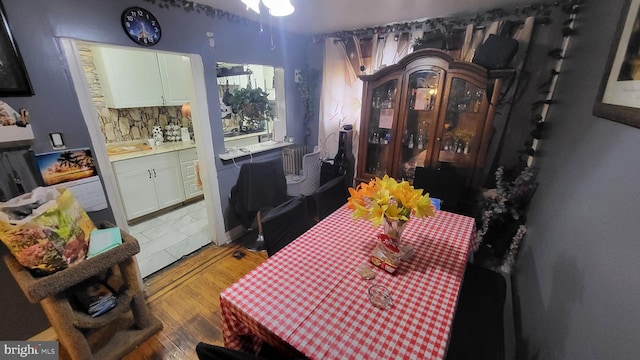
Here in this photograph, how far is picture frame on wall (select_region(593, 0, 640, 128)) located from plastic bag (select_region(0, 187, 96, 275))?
2.43 m

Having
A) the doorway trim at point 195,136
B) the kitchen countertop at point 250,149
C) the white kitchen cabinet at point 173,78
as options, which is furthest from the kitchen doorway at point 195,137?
the white kitchen cabinet at point 173,78

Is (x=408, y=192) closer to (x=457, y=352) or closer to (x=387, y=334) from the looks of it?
(x=387, y=334)

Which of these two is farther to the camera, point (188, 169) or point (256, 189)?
point (188, 169)

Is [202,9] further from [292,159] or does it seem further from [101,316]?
[101,316]

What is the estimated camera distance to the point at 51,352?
1.44m

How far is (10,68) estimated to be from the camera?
1.26m

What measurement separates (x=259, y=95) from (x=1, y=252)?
6.92 ft

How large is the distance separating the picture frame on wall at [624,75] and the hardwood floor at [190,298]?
7.55 feet

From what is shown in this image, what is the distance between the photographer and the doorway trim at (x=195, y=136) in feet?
4.84

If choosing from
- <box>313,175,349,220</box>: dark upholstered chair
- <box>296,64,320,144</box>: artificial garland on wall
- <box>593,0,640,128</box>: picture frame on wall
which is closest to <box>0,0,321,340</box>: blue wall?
<box>296,64,320,144</box>: artificial garland on wall

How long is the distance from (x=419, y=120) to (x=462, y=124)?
375 millimetres

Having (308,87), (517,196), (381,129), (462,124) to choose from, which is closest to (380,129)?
(381,129)

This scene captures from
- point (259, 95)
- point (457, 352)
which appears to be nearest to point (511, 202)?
point (457, 352)

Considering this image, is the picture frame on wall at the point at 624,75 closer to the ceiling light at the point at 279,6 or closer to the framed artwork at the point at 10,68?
the ceiling light at the point at 279,6
